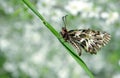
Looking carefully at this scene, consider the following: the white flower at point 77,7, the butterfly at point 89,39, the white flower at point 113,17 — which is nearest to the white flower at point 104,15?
the white flower at point 113,17

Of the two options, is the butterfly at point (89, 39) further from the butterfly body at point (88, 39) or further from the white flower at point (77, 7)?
the white flower at point (77, 7)

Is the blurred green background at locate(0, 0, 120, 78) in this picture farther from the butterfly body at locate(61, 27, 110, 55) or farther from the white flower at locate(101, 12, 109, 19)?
the butterfly body at locate(61, 27, 110, 55)

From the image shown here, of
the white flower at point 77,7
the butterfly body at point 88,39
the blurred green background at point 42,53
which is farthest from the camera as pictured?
the blurred green background at point 42,53

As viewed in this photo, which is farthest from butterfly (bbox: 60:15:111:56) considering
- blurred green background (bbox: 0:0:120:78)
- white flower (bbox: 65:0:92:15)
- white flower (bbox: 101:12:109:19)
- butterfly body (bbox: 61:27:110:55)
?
blurred green background (bbox: 0:0:120:78)

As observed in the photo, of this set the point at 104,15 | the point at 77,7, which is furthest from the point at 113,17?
the point at 77,7

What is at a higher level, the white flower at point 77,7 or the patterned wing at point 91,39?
the white flower at point 77,7

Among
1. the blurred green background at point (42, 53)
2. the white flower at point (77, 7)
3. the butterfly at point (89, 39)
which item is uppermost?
the blurred green background at point (42, 53)

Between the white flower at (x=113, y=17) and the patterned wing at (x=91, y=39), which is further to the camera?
the white flower at (x=113, y=17)

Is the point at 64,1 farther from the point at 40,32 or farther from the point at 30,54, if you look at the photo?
the point at 30,54

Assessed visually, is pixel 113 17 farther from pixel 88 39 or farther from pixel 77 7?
pixel 88 39
